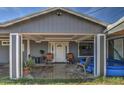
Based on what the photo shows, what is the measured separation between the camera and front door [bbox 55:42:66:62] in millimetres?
27922

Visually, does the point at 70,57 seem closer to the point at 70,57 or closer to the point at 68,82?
the point at 70,57

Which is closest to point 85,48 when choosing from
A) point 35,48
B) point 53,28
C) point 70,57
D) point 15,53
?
point 70,57

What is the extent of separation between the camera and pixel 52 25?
49.9 ft

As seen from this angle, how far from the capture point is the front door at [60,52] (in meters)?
27.9

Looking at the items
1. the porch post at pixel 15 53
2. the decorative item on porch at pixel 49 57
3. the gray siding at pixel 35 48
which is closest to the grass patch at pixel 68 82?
the porch post at pixel 15 53

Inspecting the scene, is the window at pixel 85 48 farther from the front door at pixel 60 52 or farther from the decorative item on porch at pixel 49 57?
the decorative item on porch at pixel 49 57

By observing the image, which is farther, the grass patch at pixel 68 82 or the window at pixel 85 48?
the window at pixel 85 48

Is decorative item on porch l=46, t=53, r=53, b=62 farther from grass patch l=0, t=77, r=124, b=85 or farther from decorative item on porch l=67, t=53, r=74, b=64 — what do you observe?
grass patch l=0, t=77, r=124, b=85

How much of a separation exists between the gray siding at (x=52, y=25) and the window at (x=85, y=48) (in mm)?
12219
